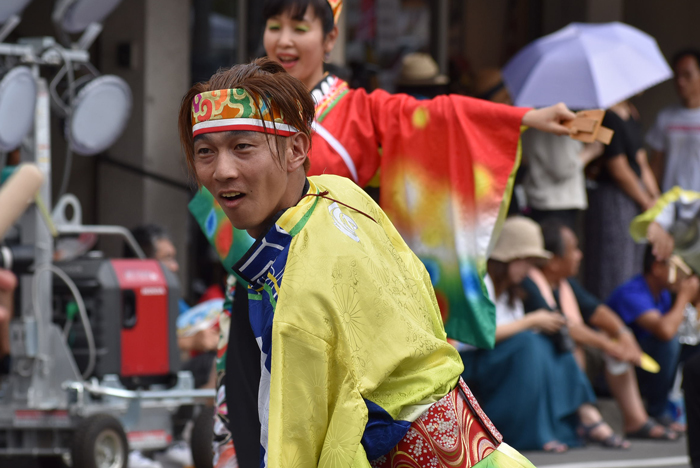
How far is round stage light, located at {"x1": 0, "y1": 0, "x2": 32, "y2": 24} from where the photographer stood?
4.67m

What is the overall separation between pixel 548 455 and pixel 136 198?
2.75 m

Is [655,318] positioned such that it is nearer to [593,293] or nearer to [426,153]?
[593,293]

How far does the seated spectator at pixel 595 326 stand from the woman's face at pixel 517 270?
158mm

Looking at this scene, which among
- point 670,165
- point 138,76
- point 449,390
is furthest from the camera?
point 670,165

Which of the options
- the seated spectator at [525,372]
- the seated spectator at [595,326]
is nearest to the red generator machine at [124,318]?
the seated spectator at [525,372]

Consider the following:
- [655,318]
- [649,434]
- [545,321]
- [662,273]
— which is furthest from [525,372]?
[662,273]

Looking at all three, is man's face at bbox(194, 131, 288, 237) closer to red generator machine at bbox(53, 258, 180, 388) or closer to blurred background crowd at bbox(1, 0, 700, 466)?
red generator machine at bbox(53, 258, 180, 388)

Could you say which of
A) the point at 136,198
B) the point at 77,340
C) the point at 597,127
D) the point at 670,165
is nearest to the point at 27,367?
the point at 77,340

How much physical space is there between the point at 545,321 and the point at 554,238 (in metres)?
0.64

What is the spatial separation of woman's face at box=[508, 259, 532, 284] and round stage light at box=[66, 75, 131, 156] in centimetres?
200

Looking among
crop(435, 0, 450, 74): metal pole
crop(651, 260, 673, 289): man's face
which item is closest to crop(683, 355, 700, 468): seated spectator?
crop(651, 260, 673, 289): man's face

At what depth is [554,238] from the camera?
6.07 metres

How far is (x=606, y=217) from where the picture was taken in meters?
6.85

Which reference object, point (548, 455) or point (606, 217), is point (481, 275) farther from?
point (606, 217)
